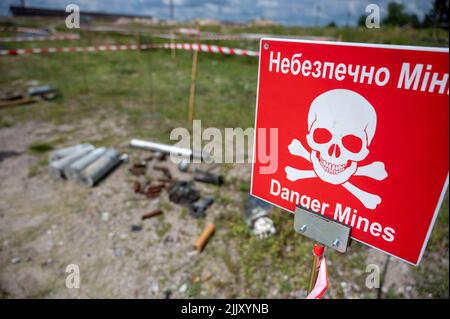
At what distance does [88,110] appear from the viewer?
9000 millimetres

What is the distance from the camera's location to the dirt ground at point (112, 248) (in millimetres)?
3271

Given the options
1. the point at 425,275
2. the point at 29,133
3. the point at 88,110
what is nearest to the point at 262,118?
the point at 425,275

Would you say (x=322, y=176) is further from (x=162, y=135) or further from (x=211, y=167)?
(x=162, y=135)

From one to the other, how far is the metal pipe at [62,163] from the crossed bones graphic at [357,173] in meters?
5.04

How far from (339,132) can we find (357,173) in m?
0.19

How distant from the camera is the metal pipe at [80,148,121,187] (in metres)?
5.04

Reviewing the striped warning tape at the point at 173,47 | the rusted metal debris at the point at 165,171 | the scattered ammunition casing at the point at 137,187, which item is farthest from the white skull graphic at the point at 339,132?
the striped warning tape at the point at 173,47

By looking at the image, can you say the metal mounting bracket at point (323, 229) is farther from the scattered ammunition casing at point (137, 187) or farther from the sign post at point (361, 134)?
the scattered ammunition casing at point (137, 187)

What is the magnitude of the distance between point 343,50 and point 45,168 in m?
6.15

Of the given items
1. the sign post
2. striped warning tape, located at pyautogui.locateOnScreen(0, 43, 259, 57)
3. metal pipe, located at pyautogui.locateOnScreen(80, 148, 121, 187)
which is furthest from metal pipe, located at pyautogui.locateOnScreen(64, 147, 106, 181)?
the sign post

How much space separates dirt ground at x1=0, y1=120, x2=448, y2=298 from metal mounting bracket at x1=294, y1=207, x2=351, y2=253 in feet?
7.13

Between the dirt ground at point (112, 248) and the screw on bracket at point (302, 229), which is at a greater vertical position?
the screw on bracket at point (302, 229)

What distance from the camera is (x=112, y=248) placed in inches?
150

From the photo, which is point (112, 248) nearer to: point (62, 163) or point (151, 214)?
point (151, 214)
